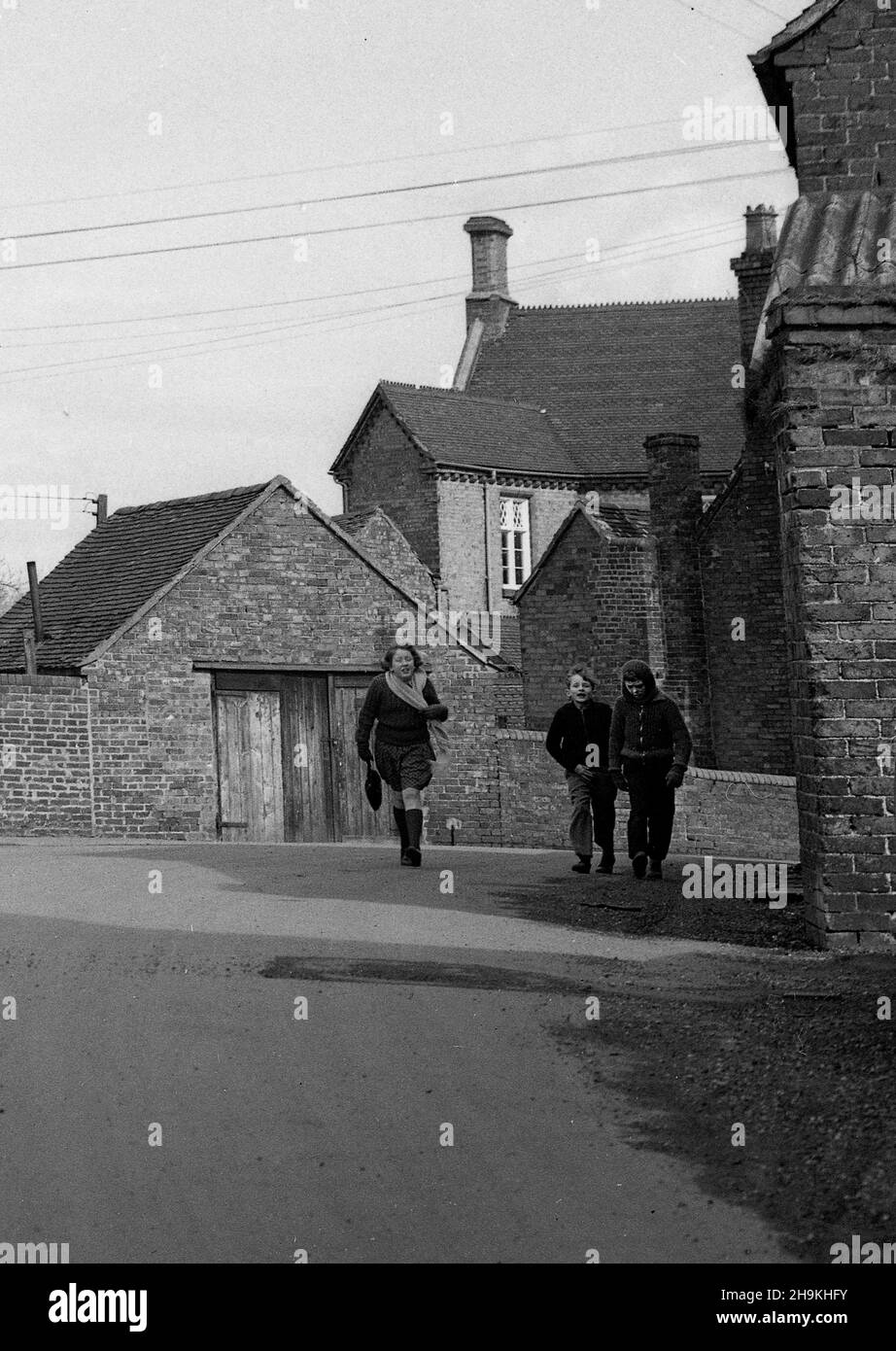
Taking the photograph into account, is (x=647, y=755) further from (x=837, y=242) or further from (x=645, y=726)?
(x=837, y=242)

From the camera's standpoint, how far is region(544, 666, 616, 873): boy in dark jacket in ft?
45.9

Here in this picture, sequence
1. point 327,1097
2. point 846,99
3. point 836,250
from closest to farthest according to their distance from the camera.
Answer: point 327,1097 → point 836,250 → point 846,99

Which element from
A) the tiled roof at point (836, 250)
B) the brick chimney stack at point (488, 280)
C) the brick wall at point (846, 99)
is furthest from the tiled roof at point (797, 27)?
the brick chimney stack at point (488, 280)

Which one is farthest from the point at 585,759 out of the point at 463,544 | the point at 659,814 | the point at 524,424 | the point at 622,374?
the point at 622,374

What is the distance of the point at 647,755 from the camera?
13.4 metres

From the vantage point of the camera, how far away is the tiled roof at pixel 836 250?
9.16 m

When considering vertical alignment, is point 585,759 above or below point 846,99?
below

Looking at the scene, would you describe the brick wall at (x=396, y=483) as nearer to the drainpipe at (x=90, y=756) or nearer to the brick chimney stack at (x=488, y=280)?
the brick chimney stack at (x=488, y=280)

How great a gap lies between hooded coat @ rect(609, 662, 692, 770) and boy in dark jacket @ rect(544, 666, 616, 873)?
1.47 ft

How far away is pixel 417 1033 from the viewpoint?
24.2 ft

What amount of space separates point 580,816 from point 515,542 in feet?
92.6

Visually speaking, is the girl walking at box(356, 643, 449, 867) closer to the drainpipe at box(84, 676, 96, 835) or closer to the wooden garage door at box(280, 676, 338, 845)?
the drainpipe at box(84, 676, 96, 835)

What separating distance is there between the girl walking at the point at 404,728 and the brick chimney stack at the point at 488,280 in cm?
3486
